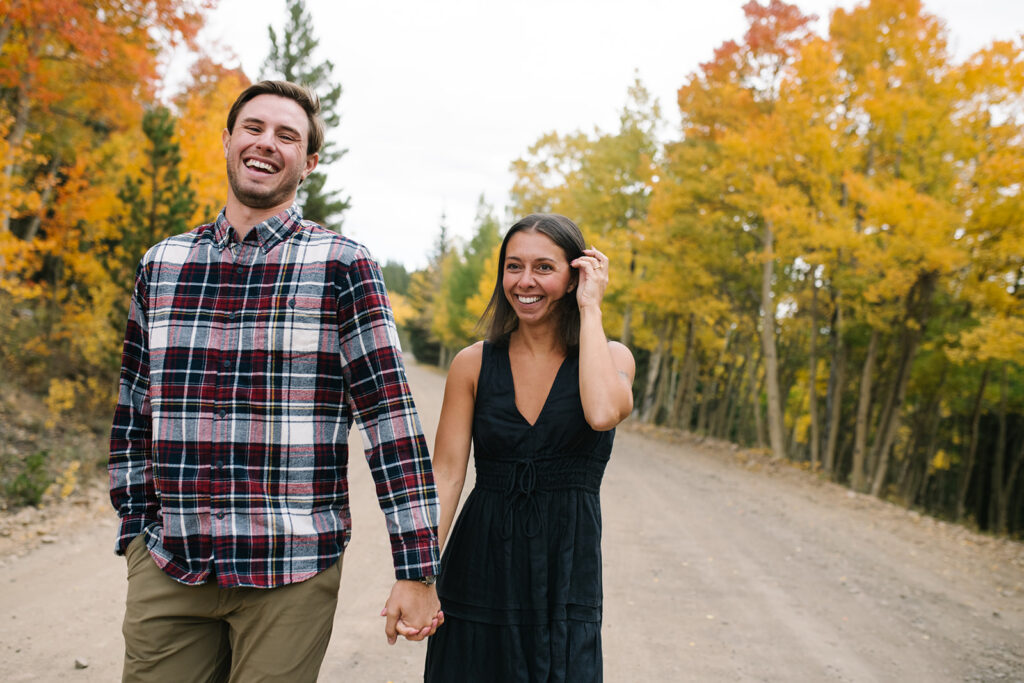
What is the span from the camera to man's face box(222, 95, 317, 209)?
2.15m

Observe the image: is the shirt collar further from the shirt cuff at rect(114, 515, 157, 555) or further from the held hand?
the held hand

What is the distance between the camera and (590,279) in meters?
2.58

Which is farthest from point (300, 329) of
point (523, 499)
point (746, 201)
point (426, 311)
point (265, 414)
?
point (426, 311)

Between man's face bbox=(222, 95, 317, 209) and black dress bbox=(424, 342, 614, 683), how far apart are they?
3.28ft

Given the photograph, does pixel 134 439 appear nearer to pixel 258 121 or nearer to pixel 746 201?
pixel 258 121

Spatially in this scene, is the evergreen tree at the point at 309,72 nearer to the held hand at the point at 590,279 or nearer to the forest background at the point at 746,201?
the forest background at the point at 746,201

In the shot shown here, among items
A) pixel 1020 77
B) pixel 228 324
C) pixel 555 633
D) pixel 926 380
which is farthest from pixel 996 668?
pixel 926 380

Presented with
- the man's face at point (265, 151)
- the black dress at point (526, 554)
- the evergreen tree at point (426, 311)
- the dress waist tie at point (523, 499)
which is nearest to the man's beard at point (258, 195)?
the man's face at point (265, 151)

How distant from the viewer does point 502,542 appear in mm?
2480

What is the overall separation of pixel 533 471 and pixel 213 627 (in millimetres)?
1090

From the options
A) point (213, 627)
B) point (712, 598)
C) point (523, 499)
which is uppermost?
point (523, 499)

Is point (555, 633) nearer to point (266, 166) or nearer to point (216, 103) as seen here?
point (266, 166)

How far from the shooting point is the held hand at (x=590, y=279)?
2557mm

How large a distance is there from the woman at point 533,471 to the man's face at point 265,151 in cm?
83
